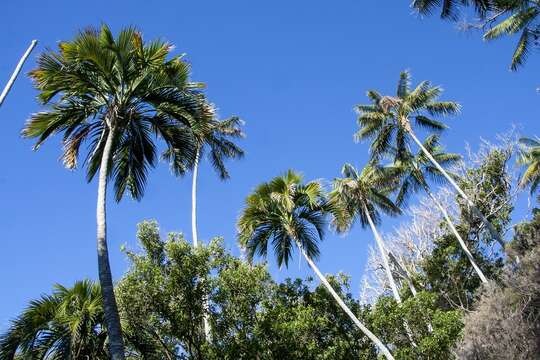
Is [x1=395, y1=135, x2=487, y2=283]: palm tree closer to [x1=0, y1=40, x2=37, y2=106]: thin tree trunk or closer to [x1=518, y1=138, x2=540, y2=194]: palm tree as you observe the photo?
[x1=518, y1=138, x2=540, y2=194]: palm tree

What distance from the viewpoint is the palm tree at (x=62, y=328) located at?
35.3ft

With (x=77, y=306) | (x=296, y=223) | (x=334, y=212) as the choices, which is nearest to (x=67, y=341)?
(x=77, y=306)

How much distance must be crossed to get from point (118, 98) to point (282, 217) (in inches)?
323

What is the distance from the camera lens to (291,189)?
17.3 metres

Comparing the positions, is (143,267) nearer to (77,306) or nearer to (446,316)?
(77,306)

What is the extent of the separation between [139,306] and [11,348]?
2.72m

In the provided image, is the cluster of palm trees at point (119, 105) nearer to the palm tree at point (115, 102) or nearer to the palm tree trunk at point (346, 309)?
the palm tree at point (115, 102)

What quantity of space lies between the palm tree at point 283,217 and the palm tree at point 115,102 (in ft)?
19.2

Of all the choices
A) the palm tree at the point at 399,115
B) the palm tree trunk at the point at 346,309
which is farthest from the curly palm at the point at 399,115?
the palm tree trunk at the point at 346,309

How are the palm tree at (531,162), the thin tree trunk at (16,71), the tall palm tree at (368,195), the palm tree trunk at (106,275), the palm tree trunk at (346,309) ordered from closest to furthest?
the palm tree trunk at (106,275) → the thin tree trunk at (16,71) → the palm tree trunk at (346,309) → the tall palm tree at (368,195) → the palm tree at (531,162)

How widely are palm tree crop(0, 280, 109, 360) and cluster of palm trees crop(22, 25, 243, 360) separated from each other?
2703 mm

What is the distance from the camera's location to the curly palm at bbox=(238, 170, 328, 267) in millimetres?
17281

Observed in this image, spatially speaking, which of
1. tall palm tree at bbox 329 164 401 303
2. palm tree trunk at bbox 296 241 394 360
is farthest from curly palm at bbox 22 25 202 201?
tall palm tree at bbox 329 164 401 303

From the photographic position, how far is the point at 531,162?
111 ft
